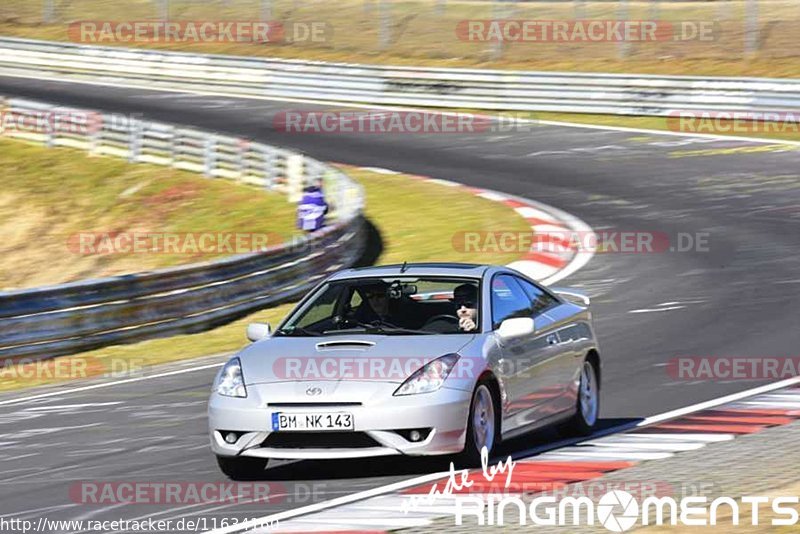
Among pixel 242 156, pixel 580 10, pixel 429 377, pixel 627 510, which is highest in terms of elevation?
pixel 580 10

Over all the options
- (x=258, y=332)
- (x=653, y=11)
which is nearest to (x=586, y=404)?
(x=258, y=332)

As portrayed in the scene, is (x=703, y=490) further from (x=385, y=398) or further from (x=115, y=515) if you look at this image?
(x=115, y=515)

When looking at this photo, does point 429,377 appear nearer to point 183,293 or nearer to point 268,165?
point 183,293

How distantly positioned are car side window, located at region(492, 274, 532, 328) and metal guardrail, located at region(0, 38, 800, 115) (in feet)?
66.2

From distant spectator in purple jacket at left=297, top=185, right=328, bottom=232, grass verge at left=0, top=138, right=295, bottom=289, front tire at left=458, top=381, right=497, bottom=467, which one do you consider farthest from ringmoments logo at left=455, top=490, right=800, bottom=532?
grass verge at left=0, top=138, right=295, bottom=289

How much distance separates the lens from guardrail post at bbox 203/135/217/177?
2862 centimetres

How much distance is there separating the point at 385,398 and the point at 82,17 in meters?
40.8

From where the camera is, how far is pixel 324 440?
28.2 feet

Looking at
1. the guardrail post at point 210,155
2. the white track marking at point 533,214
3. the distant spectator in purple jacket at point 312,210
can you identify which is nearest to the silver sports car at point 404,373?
the distant spectator in purple jacket at point 312,210

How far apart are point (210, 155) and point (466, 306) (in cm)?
1953

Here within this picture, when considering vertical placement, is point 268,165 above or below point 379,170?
above

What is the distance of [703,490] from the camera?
25.8ft

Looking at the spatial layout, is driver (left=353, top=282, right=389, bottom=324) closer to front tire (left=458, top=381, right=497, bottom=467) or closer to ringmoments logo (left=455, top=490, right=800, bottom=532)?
front tire (left=458, top=381, right=497, bottom=467)

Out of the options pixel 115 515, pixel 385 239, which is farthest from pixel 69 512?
pixel 385 239
